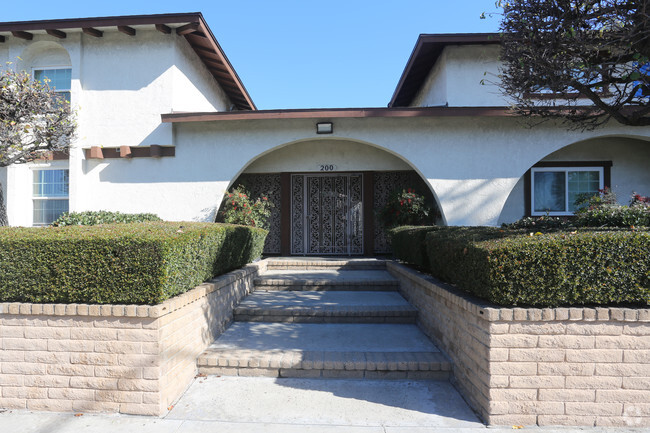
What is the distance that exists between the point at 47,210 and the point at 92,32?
14.7 ft

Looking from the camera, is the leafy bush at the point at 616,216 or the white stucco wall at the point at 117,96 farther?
the white stucco wall at the point at 117,96

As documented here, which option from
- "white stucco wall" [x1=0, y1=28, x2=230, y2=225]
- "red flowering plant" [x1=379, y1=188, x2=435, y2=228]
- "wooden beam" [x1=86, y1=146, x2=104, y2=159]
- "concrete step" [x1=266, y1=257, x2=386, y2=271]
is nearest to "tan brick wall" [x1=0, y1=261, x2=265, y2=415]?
"concrete step" [x1=266, y1=257, x2=386, y2=271]

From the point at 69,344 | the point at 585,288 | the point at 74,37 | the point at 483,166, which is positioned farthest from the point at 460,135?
the point at 74,37

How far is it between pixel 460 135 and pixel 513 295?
591cm

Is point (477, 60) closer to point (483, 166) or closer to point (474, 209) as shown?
point (483, 166)

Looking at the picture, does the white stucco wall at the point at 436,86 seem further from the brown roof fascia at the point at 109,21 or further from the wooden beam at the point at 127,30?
the wooden beam at the point at 127,30

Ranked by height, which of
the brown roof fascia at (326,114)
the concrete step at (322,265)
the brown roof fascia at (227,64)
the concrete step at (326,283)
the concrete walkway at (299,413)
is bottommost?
the concrete walkway at (299,413)

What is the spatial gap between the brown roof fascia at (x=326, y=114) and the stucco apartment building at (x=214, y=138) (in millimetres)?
24

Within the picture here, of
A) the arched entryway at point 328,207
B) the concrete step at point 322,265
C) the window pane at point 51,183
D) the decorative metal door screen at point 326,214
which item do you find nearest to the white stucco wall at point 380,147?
the window pane at point 51,183

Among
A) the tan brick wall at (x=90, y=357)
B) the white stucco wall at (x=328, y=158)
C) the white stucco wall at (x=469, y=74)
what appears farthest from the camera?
the white stucco wall at (x=328, y=158)

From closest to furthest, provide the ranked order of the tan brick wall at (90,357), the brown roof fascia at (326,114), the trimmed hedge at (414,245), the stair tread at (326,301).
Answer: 1. the tan brick wall at (90,357)
2. the stair tread at (326,301)
3. the trimmed hedge at (414,245)
4. the brown roof fascia at (326,114)

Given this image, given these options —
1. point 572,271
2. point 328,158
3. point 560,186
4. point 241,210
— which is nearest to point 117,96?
point 241,210

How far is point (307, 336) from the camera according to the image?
15.4 ft

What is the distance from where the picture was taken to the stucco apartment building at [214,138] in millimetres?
8180
